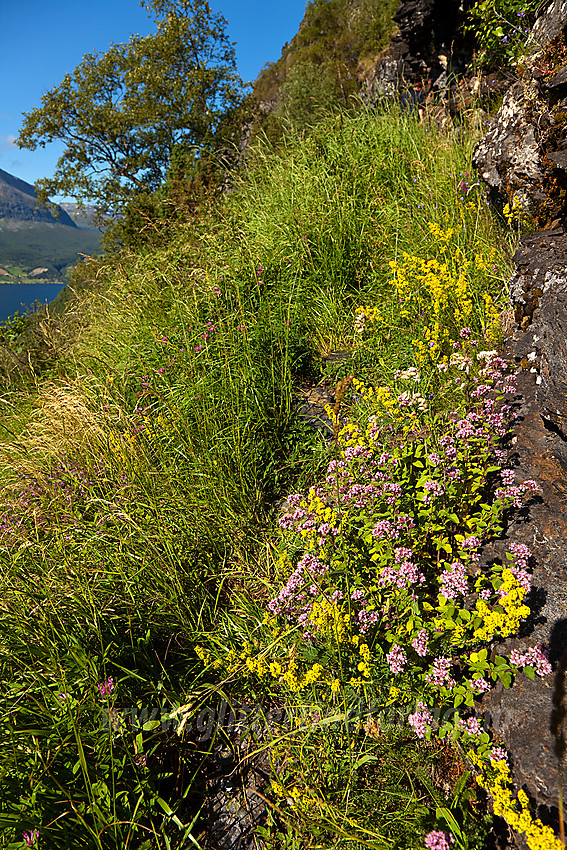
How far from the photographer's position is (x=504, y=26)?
188 inches

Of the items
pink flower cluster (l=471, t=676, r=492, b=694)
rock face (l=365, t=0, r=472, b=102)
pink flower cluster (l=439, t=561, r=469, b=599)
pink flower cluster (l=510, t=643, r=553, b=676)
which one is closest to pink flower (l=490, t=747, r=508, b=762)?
pink flower cluster (l=471, t=676, r=492, b=694)

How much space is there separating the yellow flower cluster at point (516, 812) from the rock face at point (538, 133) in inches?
123

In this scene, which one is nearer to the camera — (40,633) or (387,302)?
(40,633)

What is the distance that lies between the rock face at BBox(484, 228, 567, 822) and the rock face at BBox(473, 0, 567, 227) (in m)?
0.40

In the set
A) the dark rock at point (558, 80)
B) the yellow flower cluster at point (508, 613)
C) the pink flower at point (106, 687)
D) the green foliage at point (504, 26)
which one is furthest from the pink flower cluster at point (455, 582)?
the green foliage at point (504, 26)

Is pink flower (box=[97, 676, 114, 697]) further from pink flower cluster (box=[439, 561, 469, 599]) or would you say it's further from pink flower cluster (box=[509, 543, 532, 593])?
pink flower cluster (box=[509, 543, 532, 593])

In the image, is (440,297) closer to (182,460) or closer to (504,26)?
(182,460)

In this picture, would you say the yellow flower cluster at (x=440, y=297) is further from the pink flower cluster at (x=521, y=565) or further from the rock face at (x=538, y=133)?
the pink flower cluster at (x=521, y=565)

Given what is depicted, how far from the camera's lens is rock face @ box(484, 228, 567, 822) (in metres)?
1.44

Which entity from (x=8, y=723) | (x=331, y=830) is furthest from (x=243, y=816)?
(x=8, y=723)

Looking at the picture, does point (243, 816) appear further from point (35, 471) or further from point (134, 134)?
point (134, 134)

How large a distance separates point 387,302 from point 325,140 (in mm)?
3510

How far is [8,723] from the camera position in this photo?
163 cm

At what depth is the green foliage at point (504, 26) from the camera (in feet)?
14.1
